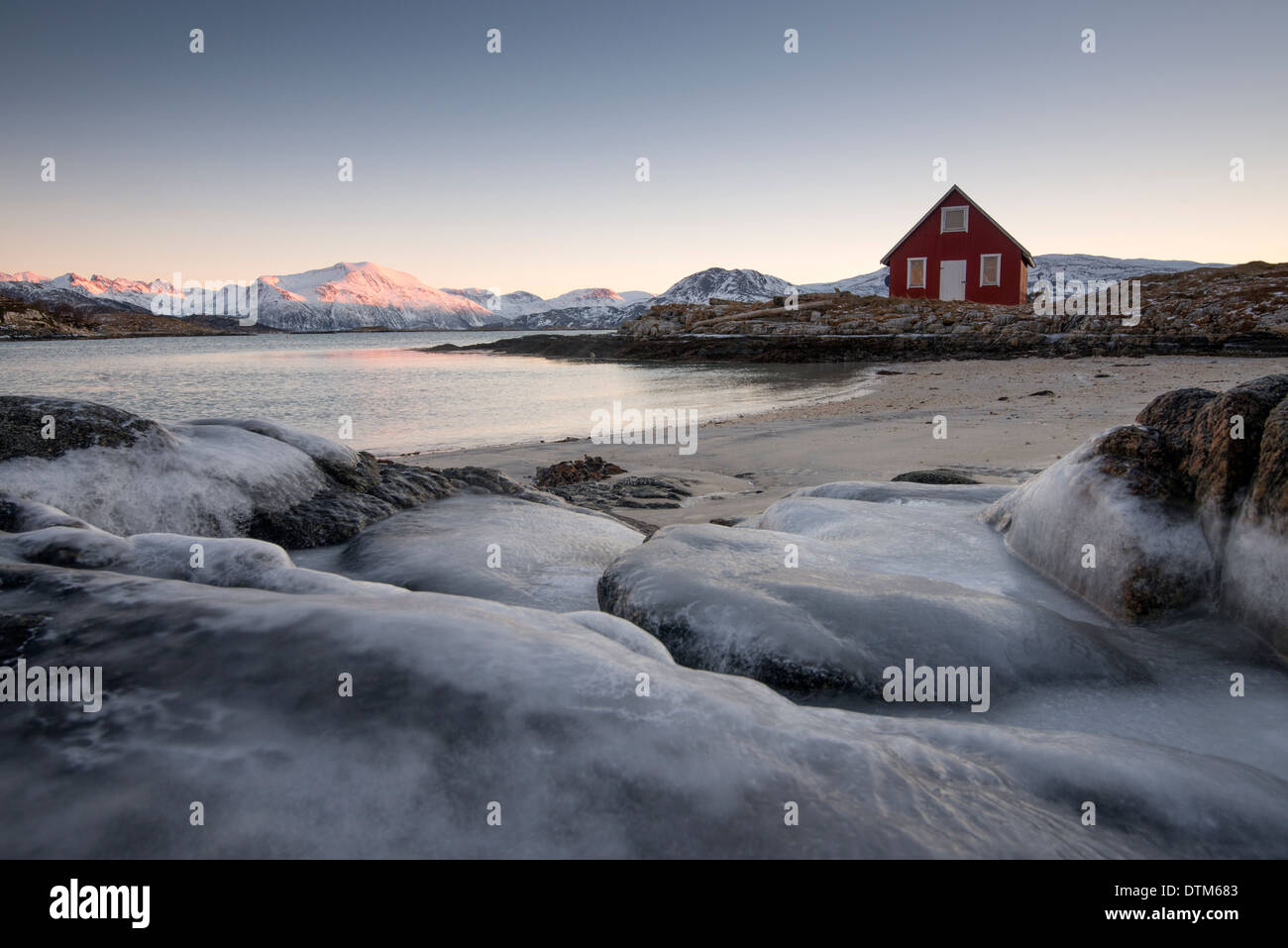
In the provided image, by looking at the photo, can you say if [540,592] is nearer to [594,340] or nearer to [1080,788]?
[1080,788]

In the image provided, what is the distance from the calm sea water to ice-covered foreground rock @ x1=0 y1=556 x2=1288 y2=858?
33.9ft

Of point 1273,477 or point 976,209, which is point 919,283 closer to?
point 976,209

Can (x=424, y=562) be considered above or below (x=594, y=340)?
below

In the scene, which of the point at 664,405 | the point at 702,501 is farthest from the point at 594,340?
the point at 702,501

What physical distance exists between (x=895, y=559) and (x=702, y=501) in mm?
2894

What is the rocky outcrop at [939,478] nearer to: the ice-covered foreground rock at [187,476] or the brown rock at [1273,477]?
the brown rock at [1273,477]

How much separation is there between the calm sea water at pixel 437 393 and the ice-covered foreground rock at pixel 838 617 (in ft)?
30.8

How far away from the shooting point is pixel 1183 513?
122 inches

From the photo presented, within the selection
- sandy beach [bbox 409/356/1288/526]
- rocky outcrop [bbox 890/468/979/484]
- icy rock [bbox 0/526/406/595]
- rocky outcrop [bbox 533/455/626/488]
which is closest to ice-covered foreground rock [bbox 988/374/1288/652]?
rocky outcrop [bbox 890/468/979/484]

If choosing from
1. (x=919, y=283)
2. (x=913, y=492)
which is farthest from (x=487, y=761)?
(x=919, y=283)

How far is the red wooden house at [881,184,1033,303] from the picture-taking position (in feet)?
109

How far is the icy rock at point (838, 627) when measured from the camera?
253cm

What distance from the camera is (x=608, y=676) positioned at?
187cm

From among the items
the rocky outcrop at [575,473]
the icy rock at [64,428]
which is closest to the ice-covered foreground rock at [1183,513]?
the rocky outcrop at [575,473]
